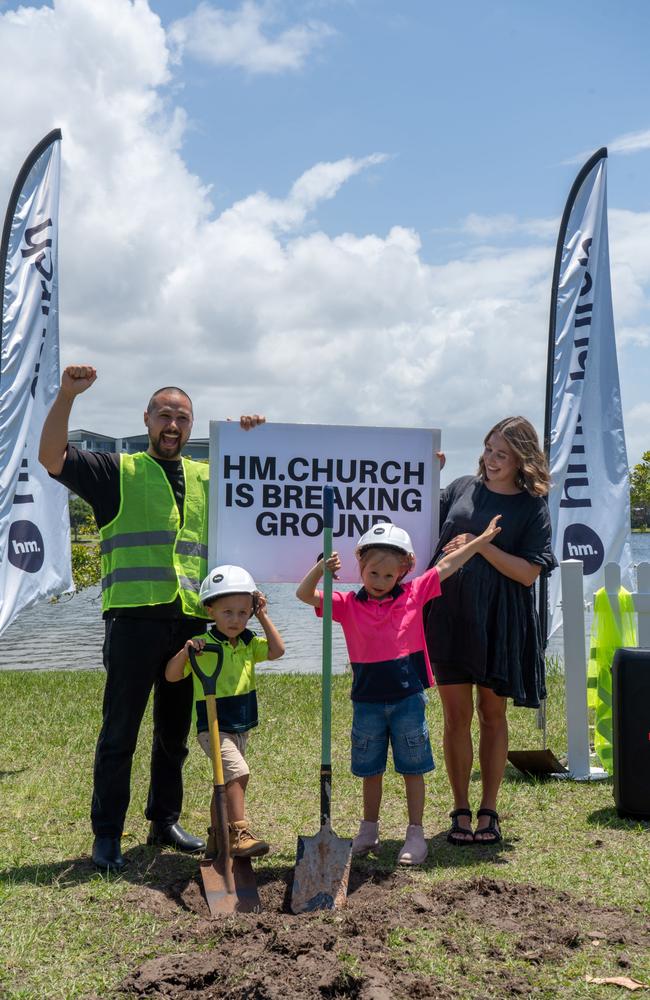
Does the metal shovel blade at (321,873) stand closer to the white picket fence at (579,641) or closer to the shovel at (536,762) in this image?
the shovel at (536,762)

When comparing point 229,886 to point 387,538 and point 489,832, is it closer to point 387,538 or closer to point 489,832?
point 489,832

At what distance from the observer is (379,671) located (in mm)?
4875

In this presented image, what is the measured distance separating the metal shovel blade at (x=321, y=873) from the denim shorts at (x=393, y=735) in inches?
19.1

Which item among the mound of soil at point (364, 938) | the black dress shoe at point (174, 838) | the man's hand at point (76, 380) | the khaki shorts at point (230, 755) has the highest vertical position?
the man's hand at point (76, 380)

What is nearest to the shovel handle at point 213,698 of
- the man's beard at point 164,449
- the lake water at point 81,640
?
the man's beard at point 164,449

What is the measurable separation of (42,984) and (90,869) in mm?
1223

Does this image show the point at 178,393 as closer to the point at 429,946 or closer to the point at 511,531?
the point at 511,531

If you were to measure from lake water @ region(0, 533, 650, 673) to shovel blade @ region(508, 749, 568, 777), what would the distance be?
2122 millimetres

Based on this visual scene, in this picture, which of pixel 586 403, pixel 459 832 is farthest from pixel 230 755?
pixel 586 403

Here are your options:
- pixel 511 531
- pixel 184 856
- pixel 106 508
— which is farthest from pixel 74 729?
pixel 511 531

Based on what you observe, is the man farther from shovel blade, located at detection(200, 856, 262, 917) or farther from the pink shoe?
the pink shoe

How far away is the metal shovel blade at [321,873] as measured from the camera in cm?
428

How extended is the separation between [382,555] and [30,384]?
15.4ft

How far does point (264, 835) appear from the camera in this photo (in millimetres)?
5445
